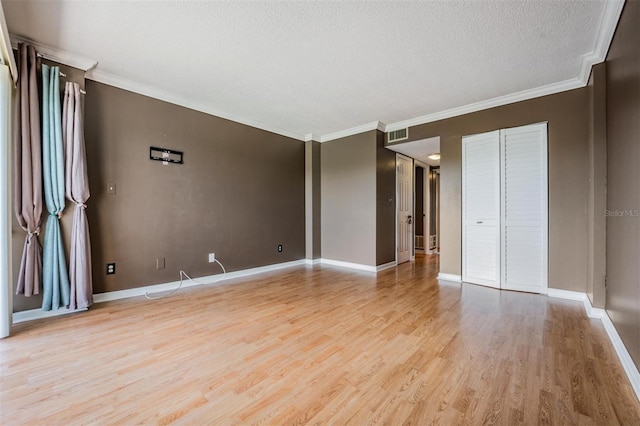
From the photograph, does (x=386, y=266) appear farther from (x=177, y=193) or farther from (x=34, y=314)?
(x=34, y=314)

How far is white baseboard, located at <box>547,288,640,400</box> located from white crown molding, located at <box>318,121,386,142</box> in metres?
3.36

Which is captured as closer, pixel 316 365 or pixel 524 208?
pixel 316 365

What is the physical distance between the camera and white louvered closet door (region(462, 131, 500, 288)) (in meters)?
3.77

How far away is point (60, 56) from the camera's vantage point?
8.86ft

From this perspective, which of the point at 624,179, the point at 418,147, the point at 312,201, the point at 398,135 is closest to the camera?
the point at 624,179

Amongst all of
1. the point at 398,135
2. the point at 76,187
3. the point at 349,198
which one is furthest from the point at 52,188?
the point at 398,135

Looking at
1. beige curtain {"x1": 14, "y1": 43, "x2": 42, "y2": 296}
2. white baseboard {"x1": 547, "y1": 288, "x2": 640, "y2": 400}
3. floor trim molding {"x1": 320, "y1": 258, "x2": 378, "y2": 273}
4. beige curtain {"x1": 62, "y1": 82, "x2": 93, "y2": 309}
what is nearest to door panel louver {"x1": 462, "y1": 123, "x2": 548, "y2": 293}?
white baseboard {"x1": 547, "y1": 288, "x2": 640, "y2": 400}

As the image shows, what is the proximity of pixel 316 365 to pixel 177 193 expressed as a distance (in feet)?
9.76

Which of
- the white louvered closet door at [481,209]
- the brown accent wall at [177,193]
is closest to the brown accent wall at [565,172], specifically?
the white louvered closet door at [481,209]

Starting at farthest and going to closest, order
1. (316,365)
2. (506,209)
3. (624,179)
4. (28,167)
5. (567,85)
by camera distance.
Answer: (506,209)
(567,85)
(28,167)
(624,179)
(316,365)

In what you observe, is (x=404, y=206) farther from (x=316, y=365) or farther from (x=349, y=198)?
(x=316, y=365)

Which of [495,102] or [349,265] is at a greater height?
[495,102]

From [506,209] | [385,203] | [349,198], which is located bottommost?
[506,209]

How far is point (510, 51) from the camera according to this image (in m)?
2.62
